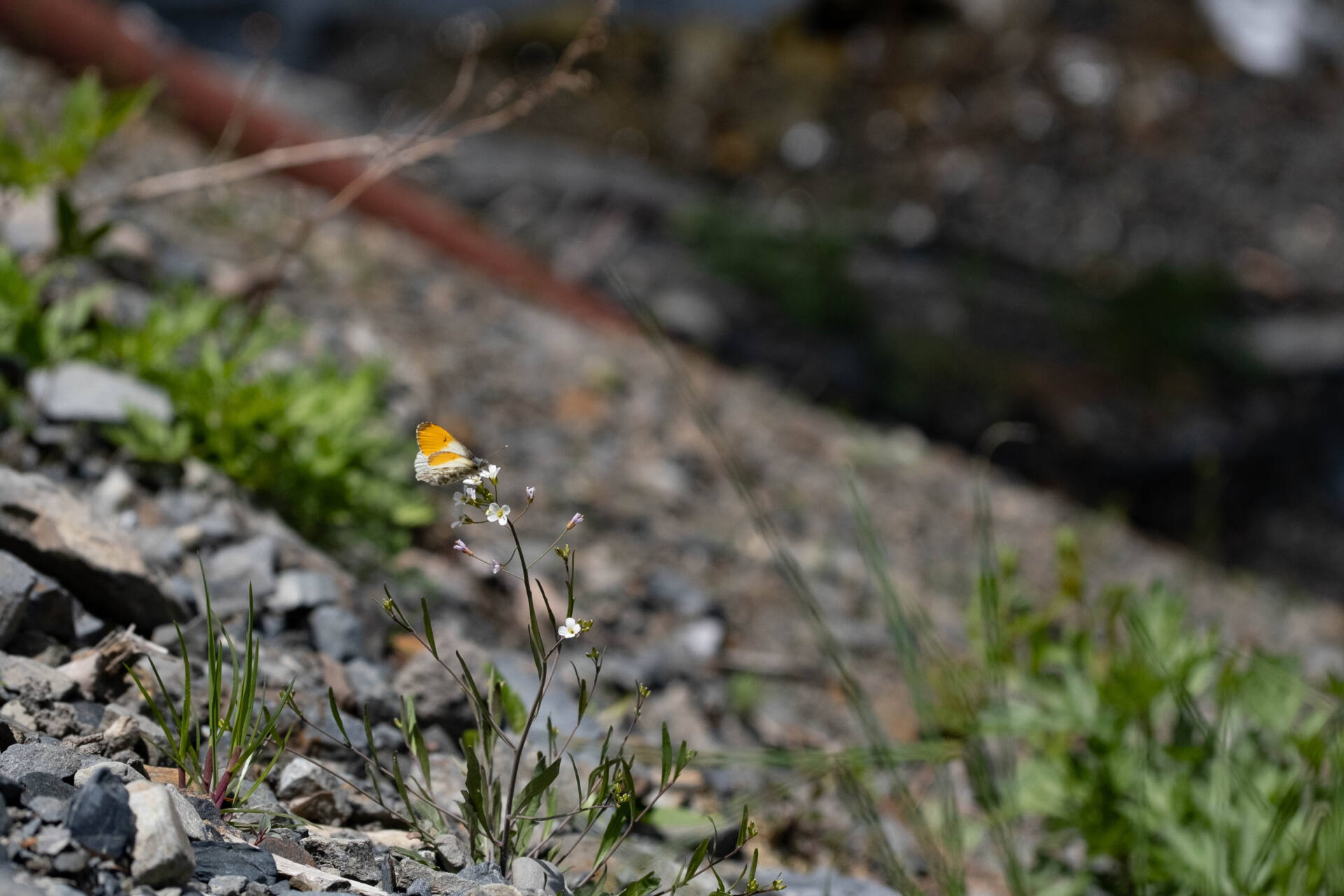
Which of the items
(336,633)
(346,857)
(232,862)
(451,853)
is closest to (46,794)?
(232,862)

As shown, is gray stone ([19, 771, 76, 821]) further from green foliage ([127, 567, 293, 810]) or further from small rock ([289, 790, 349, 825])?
small rock ([289, 790, 349, 825])

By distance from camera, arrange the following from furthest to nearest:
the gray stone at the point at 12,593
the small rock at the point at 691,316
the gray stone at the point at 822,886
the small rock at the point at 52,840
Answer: the small rock at the point at 691,316 → the gray stone at the point at 822,886 → the gray stone at the point at 12,593 → the small rock at the point at 52,840

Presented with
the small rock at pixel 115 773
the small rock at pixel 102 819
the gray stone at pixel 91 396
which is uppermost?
the gray stone at pixel 91 396

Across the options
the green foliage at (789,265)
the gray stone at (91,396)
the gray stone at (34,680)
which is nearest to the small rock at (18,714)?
the gray stone at (34,680)

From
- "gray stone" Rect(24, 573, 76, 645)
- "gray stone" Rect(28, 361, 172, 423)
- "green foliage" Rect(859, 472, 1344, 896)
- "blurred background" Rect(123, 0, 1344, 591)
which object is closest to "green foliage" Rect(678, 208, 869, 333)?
"blurred background" Rect(123, 0, 1344, 591)

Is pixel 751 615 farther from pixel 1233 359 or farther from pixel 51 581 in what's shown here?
pixel 1233 359

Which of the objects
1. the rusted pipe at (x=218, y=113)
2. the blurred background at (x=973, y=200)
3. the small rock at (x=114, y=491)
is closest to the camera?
the small rock at (x=114, y=491)

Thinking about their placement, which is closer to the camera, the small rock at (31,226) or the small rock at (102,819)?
the small rock at (102,819)

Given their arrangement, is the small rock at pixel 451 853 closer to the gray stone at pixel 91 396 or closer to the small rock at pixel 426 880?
the small rock at pixel 426 880
